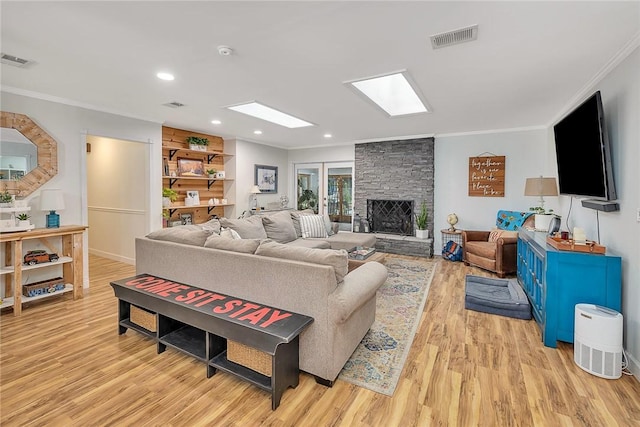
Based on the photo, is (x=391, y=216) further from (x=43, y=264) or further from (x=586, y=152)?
(x=43, y=264)

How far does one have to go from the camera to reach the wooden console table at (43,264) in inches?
127

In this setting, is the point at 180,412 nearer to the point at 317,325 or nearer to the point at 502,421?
the point at 317,325

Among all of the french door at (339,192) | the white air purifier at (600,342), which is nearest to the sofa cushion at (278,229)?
the french door at (339,192)

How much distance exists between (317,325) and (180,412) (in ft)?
3.19

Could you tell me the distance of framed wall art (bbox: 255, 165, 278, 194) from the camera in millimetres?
7102

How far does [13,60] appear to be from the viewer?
2.68 meters

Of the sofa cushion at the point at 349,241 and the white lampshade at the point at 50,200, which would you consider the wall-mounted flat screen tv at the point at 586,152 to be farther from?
the white lampshade at the point at 50,200

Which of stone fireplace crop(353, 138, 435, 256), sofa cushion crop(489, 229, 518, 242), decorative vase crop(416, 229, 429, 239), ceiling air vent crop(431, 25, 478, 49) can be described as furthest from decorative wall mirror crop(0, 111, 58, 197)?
sofa cushion crop(489, 229, 518, 242)

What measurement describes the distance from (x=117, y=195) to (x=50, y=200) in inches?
78.7

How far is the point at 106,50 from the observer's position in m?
2.45

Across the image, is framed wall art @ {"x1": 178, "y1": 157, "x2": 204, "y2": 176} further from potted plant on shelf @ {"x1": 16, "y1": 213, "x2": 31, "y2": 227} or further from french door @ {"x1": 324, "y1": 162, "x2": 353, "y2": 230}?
french door @ {"x1": 324, "y1": 162, "x2": 353, "y2": 230}

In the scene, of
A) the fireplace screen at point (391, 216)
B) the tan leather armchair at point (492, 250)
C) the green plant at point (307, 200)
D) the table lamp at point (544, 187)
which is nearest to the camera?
the table lamp at point (544, 187)

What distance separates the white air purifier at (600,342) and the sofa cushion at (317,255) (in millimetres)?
1857

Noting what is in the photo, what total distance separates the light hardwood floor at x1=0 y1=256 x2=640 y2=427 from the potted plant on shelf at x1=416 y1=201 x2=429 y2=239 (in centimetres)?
339
